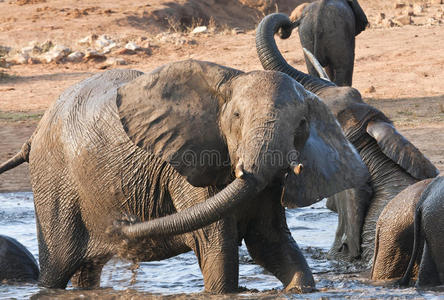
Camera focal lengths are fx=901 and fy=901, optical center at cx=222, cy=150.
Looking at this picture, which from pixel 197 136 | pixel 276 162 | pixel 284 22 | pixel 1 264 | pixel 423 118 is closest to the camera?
pixel 276 162

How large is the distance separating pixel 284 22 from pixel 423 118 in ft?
19.4

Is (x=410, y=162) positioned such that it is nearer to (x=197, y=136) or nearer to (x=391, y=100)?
(x=197, y=136)

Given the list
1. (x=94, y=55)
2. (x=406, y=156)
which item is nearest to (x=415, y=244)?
(x=406, y=156)

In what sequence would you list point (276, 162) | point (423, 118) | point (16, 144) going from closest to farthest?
point (276, 162) < point (16, 144) < point (423, 118)

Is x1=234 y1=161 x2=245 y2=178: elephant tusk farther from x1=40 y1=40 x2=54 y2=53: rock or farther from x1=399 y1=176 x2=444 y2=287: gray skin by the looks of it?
x1=40 y1=40 x2=54 y2=53: rock

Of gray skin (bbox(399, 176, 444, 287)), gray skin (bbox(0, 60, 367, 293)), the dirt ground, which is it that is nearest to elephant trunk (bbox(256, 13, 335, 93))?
gray skin (bbox(0, 60, 367, 293))

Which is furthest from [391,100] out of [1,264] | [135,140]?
[135,140]

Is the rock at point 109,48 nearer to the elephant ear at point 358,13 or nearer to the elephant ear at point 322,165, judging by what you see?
the elephant ear at point 358,13

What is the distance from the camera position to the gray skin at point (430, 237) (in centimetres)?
458

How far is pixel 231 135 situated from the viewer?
3951 millimetres

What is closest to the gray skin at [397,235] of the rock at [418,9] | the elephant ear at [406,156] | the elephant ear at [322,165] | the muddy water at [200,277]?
the muddy water at [200,277]

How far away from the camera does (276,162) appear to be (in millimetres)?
3650

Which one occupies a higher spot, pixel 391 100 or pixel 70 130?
pixel 70 130

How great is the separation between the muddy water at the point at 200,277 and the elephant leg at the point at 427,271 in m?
0.09
